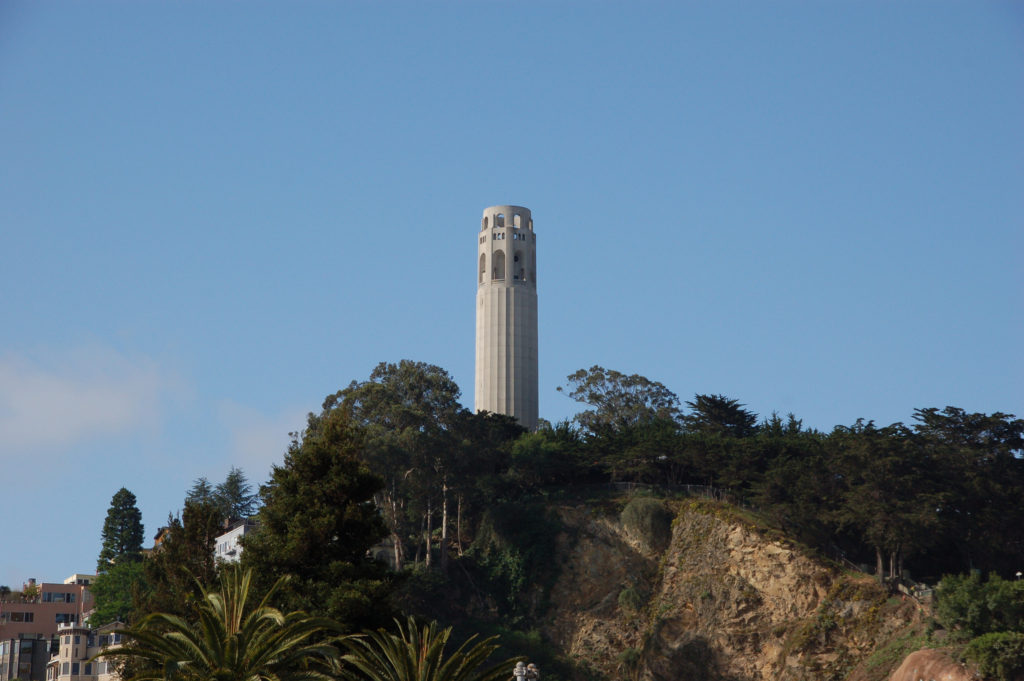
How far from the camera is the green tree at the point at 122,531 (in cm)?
11956

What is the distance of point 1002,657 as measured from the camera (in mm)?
67625

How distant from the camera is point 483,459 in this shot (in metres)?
92.0

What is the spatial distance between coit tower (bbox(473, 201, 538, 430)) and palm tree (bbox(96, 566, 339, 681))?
223 feet

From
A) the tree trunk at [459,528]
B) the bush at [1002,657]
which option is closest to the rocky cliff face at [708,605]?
the tree trunk at [459,528]

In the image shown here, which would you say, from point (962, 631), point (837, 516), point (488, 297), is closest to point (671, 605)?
point (837, 516)

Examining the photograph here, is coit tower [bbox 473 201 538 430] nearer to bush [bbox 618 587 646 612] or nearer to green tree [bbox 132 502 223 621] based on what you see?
bush [bbox 618 587 646 612]

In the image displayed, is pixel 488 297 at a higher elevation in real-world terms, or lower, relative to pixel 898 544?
higher

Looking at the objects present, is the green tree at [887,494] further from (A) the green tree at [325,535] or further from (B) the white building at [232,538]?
(B) the white building at [232,538]

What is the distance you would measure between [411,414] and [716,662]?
977 inches

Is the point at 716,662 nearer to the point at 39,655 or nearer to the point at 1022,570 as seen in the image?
the point at 1022,570

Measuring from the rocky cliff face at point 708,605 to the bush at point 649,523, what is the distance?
96 mm

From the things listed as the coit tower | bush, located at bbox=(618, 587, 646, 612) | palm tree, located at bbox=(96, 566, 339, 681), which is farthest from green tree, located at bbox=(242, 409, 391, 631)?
the coit tower

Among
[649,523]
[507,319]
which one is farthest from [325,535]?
[507,319]

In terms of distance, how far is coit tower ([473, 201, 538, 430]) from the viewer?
108312 mm
